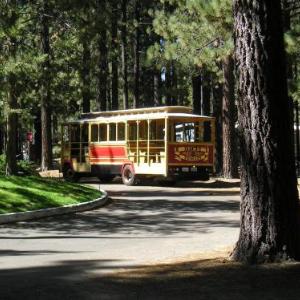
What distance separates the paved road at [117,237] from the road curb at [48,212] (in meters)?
0.35

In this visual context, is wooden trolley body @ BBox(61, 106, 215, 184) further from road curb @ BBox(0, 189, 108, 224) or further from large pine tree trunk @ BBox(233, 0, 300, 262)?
large pine tree trunk @ BBox(233, 0, 300, 262)

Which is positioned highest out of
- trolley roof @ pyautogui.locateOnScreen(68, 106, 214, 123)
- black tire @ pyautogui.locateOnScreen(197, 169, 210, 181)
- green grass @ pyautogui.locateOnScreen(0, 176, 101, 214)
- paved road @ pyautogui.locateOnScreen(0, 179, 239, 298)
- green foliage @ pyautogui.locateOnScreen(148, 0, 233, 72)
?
green foliage @ pyautogui.locateOnScreen(148, 0, 233, 72)

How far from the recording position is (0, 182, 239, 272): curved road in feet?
30.7

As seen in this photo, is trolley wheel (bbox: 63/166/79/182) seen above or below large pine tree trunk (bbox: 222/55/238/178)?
below

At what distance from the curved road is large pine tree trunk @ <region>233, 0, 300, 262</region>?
5.40ft

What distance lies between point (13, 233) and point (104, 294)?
5951mm

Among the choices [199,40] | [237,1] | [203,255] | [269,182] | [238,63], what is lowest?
[203,255]

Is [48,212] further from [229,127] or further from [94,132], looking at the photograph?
[94,132]

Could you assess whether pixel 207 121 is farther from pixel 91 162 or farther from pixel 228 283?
pixel 228 283

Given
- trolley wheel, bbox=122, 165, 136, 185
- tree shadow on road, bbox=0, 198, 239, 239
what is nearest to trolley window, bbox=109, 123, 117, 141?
trolley wheel, bbox=122, 165, 136, 185

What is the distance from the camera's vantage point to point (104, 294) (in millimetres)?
6520


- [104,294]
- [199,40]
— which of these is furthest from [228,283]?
[199,40]

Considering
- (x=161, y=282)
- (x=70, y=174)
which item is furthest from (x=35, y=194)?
(x=70, y=174)

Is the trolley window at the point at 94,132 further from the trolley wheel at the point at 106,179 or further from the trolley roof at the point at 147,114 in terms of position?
the trolley wheel at the point at 106,179
